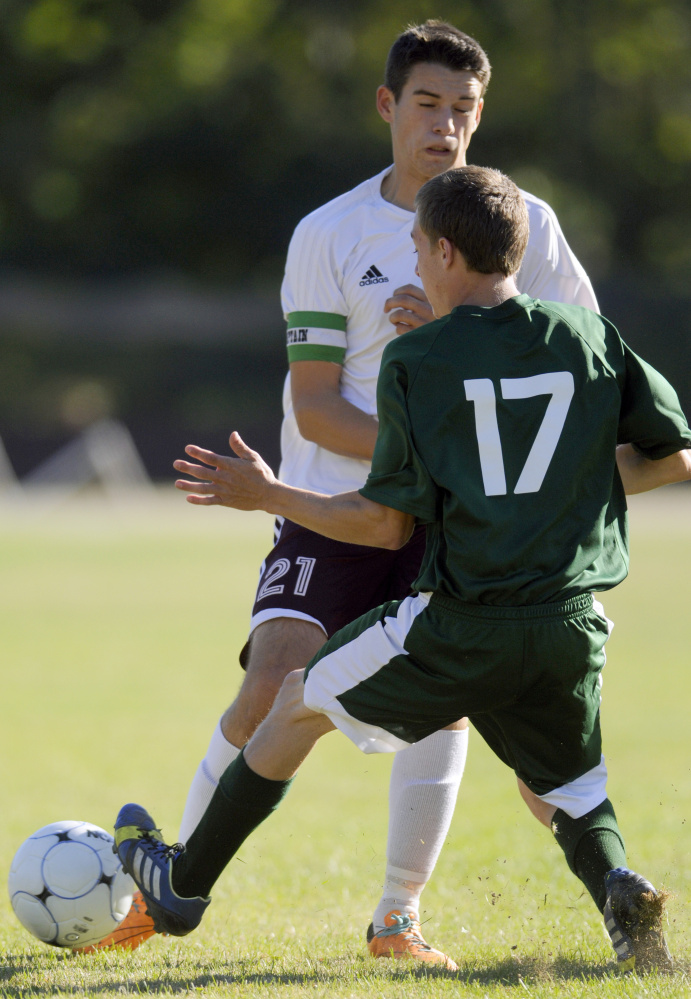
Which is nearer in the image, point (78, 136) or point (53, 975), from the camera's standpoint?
point (53, 975)

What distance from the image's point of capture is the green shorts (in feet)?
9.77

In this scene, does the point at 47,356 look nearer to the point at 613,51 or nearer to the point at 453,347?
the point at 613,51

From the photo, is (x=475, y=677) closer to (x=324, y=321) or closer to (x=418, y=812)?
(x=418, y=812)

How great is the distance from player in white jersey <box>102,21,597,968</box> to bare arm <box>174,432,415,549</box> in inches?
27.6

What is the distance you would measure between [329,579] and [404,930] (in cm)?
100

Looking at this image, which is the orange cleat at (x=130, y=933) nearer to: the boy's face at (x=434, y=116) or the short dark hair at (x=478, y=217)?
the short dark hair at (x=478, y=217)

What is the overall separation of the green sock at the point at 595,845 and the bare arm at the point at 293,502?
0.85m

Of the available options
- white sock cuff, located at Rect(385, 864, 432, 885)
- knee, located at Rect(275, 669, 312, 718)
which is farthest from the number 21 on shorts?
white sock cuff, located at Rect(385, 864, 432, 885)

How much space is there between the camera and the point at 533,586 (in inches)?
116

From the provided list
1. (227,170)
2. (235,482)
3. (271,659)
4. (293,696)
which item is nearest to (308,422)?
(271,659)

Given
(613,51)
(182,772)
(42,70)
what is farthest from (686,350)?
(182,772)

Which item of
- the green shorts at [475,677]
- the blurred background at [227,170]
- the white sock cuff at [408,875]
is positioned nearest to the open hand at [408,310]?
the green shorts at [475,677]

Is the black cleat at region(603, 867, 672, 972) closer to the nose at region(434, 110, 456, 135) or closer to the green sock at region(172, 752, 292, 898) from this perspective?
the green sock at region(172, 752, 292, 898)

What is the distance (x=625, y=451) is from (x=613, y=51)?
124 feet
